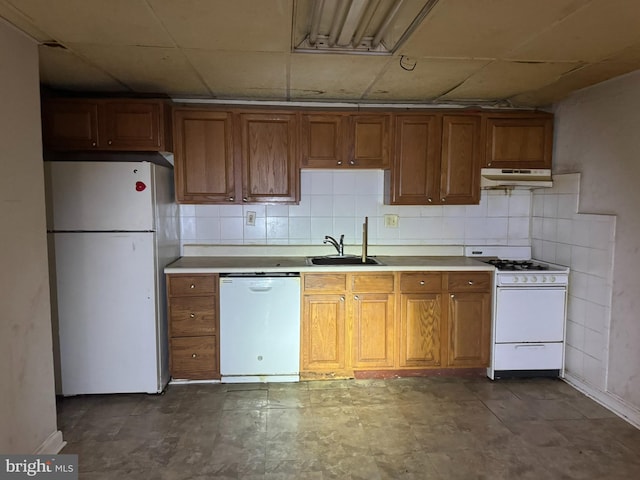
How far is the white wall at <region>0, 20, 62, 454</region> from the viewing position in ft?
6.82

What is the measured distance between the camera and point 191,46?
2453mm

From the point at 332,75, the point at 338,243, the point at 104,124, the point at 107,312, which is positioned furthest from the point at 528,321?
the point at 104,124

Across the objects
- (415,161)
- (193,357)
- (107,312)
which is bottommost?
(193,357)

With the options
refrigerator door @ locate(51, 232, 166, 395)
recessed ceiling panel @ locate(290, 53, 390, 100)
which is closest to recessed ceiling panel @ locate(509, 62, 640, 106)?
recessed ceiling panel @ locate(290, 53, 390, 100)

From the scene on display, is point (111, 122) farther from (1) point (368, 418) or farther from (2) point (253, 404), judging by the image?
(1) point (368, 418)

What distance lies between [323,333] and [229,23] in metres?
2.26

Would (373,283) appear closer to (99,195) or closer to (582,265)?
(582,265)

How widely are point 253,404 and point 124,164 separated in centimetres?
191

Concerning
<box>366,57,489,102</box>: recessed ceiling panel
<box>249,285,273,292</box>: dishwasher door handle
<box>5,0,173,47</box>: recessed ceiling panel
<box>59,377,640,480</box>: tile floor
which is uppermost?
<box>366,57,489,102</box>: recessed ceiling panel

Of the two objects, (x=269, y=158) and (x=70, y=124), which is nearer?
(x=70, y=124)

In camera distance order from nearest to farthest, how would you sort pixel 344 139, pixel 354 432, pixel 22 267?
pixel 22 267 → pixel 354 432 → pixel 344 139

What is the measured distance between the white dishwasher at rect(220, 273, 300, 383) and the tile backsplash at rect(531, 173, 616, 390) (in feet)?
7.16

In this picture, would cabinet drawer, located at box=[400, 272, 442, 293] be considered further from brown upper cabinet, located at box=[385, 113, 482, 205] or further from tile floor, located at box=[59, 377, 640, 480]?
tile floor, located at box=[59, 377, 640, 480]

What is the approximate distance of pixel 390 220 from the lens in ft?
13.0
